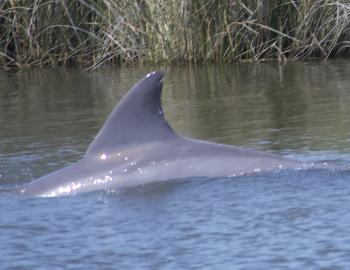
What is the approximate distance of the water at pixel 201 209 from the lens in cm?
806

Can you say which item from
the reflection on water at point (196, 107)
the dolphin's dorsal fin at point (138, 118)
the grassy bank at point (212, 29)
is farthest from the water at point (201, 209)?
the grassy bank at point (212, 29)

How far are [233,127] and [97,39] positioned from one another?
25.6 ft

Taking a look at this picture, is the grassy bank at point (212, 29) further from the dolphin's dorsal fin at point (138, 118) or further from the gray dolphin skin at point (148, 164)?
the dolphin's dorsal fin at point (138, 118)

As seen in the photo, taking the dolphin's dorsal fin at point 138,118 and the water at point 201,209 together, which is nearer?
the water at point 201,209

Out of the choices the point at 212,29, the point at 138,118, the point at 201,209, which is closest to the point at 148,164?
the point at 138,118

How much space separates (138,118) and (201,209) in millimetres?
998

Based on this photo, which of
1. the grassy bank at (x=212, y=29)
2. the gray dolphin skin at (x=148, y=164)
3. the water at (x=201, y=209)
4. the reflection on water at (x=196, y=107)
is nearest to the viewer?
the water at (x=201, y=209)

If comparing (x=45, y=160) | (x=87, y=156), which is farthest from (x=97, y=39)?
(x=87, y=156)

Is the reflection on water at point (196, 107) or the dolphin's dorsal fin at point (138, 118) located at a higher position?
the dolphin's dorsal fin at point (138, 118)

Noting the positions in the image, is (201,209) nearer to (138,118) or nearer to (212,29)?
(138,118)

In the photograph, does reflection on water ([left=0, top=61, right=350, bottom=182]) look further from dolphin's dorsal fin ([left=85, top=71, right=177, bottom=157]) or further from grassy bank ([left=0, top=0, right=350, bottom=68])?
dolphin's dorsal fin ([left=85, top=71, right=177, bottom=157])

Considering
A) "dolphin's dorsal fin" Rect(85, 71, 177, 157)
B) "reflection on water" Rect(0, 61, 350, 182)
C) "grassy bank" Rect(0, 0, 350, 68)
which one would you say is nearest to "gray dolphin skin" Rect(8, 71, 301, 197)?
"dolphin's dorsal fin" Rect(85, 71, 177, 157)

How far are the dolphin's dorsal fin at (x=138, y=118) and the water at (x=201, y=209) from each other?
0.42 meters

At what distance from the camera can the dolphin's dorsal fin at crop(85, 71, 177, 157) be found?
32.1 feet
